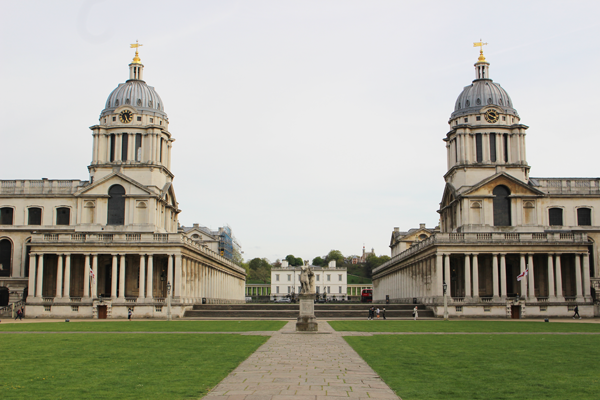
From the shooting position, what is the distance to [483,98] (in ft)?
272

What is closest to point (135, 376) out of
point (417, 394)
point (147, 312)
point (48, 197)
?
point (417, 394)

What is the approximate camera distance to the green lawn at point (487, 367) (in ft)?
53.0

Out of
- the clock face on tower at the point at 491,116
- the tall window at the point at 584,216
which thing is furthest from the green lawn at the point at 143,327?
the tall window at the point at 584,216

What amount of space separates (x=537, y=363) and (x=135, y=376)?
13689 millimetres

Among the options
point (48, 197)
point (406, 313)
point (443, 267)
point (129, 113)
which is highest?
point (129, 113)

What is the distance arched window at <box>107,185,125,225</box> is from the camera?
78125 mm

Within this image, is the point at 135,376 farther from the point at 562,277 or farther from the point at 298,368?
the point at 562,277

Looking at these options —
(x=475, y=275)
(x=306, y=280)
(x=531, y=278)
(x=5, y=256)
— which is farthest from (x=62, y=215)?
(x=531, y=278)

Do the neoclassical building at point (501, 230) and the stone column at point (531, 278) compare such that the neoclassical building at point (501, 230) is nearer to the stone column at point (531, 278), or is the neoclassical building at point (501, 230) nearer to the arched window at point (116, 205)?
the stone column at point (531, 278)

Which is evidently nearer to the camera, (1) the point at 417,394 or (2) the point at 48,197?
(1) the point at 417,394

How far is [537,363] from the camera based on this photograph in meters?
22.0

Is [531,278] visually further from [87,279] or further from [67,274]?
[67,274]

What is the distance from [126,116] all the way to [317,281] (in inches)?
4264

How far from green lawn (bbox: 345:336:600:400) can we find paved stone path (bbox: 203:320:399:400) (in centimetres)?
64
